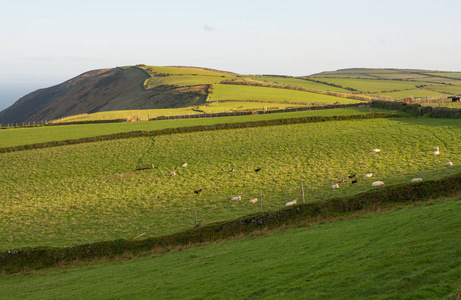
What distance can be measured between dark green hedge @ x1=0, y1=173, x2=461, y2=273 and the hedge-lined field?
195 centimetres

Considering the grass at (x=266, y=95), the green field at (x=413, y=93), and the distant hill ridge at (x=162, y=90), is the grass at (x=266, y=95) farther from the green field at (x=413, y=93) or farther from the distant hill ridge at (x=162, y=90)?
the green field at (x=413, y=93)

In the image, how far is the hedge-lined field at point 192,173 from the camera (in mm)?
32719

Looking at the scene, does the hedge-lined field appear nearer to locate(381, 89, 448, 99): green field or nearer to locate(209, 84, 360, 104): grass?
locate(209, 84, 360, 104): grass

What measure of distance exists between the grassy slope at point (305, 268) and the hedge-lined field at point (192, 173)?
245 inches

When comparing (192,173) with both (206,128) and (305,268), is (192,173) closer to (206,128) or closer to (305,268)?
(206,128)

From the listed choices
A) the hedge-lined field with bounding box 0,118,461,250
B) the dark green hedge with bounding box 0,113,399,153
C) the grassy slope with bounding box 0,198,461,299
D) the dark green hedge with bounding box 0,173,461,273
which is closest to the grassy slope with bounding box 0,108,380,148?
the dark green hedge with bounding box 0,113,399,153

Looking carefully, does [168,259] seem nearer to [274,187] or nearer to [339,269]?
[339,269]

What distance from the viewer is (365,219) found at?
25.7 m

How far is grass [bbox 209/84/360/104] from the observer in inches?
4265

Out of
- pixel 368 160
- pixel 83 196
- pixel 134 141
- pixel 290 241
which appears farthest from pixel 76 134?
pixel 290 241

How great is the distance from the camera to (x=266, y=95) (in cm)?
11481

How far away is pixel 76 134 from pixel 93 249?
137 feet

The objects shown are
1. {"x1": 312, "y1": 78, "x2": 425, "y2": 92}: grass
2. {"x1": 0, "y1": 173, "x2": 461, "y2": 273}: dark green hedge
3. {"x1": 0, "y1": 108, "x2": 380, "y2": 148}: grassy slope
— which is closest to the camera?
{"x1": 0, "y1": 173, "x2": 461, "y2": 273}: dark green hedge

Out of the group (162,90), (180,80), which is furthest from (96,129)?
(180,80)
